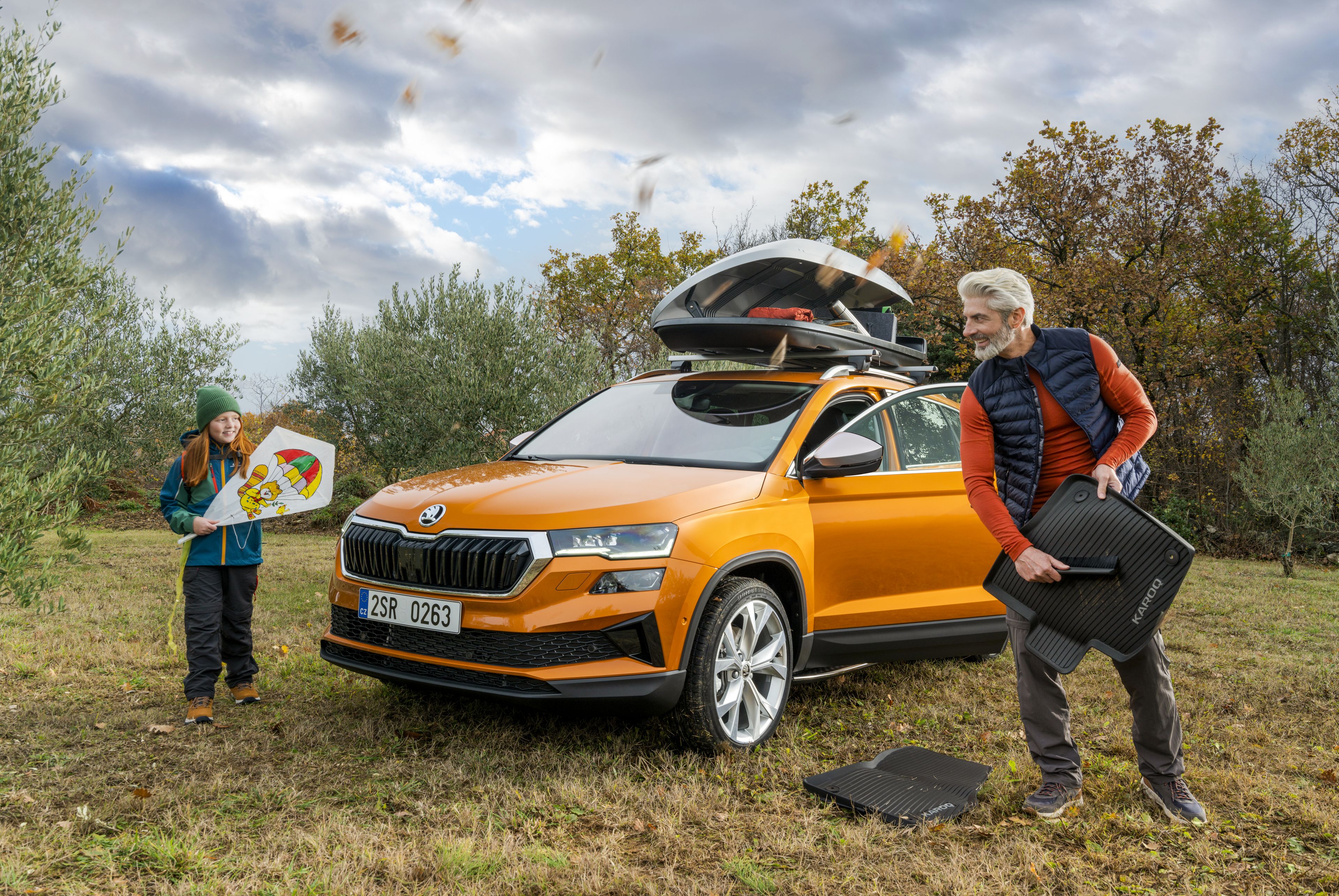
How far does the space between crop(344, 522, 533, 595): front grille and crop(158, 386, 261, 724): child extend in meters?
1.04

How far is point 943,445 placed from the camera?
17.4 ft

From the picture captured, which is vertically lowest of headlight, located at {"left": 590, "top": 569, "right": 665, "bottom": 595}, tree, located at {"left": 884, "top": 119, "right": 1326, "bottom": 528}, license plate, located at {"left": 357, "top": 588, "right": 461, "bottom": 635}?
license plate, located at {"left": 357, "top": 588, "right": 461, "bottom": 635}

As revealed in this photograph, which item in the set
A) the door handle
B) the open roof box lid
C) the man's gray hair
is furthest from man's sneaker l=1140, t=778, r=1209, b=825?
the open roof box lid

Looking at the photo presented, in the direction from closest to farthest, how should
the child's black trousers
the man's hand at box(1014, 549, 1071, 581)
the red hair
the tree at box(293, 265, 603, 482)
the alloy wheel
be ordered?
the man's hand at box(1014, 549, 1071, 581) < the alloy wheel < the child's black trousers < the red hair < the tree at box(293, 265, 603, 482)

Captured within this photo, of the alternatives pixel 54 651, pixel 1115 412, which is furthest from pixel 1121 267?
pixel 54 651

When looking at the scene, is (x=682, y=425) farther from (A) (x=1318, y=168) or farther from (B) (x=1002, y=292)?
(A) (x=1318, y=168)

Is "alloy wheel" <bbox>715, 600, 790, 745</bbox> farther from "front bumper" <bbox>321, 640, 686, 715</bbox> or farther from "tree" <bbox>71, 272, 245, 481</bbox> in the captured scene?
"tree" <bbox>71, 272, 245, 481</bbox>

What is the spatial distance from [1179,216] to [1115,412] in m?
20.2

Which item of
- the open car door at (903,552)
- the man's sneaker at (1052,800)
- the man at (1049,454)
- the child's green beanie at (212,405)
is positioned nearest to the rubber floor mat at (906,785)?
the man's sneaker at (1052,800)

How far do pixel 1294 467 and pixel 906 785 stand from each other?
15825 millimetres

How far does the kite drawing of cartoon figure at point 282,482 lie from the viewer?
4.71 metres

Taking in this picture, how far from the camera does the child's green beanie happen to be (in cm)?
477

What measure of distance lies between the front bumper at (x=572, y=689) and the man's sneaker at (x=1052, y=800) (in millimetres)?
1415

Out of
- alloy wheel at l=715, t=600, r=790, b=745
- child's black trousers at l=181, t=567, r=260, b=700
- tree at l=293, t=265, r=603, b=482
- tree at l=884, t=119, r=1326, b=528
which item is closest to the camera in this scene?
alloy wheel at l=715, t=600, r=790, b=745
